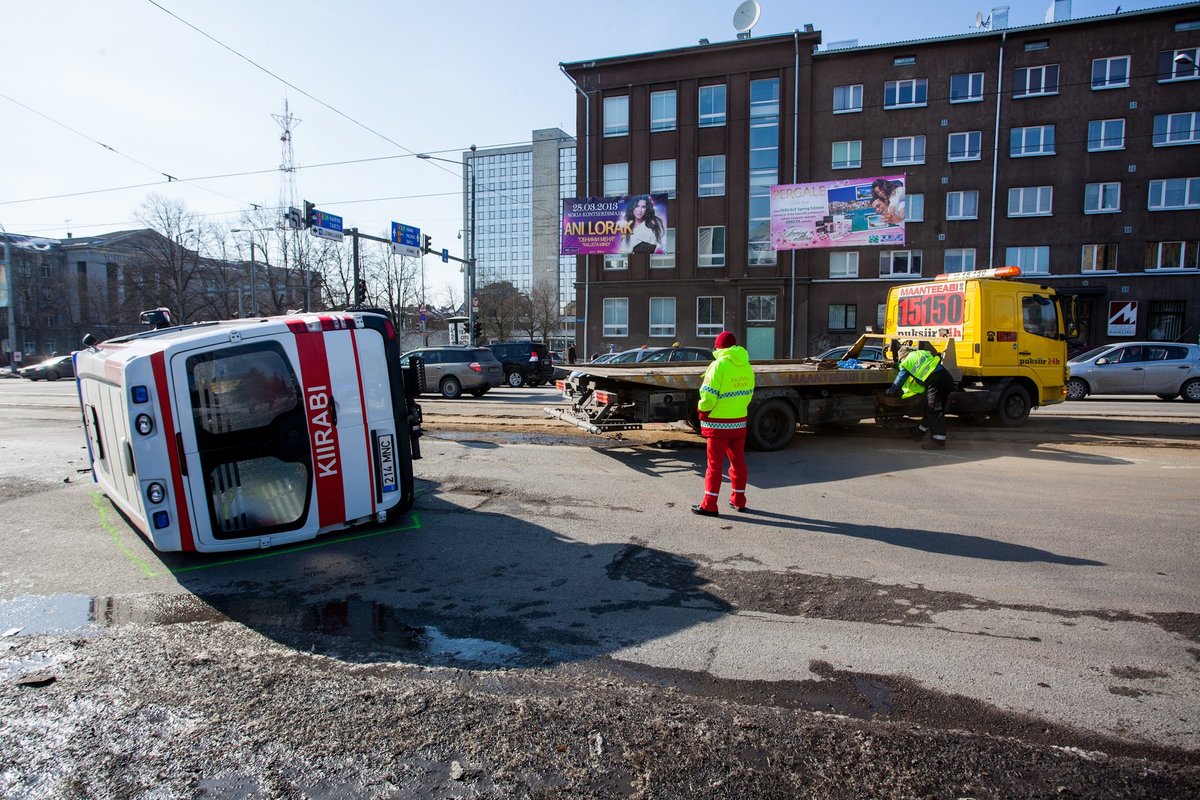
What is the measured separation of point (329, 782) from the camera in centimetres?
267

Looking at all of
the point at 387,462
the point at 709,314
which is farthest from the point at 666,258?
the point at 387,462

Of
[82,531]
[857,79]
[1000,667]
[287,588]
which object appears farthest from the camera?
[857,79]

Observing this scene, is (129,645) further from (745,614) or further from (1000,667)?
(1000,667)

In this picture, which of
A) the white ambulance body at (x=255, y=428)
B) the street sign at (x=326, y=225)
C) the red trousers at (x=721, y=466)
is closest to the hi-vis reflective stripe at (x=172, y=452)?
the white ambulance body at (x=255, y=428)

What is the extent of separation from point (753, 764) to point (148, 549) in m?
5.48

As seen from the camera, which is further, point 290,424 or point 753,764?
point 290,424

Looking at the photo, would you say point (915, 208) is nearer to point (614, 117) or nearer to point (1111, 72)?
point (1111, 72)

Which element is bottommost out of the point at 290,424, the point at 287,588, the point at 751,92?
the point at 287,588

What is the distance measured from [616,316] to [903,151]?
16693mm

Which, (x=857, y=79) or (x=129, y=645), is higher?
(x=857, y=79)

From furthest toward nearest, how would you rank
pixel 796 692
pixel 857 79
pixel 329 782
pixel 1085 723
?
pixel 857 79
pixel 796 692
pixel 1085 723
pixel 329 782

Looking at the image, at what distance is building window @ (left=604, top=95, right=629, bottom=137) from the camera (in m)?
36.6

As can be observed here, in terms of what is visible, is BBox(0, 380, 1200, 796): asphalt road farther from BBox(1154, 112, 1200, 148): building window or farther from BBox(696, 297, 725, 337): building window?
BBox(1154, 112, 1200, 148): building window

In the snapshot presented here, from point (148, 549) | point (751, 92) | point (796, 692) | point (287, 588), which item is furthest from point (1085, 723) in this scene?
point (751, 92)
